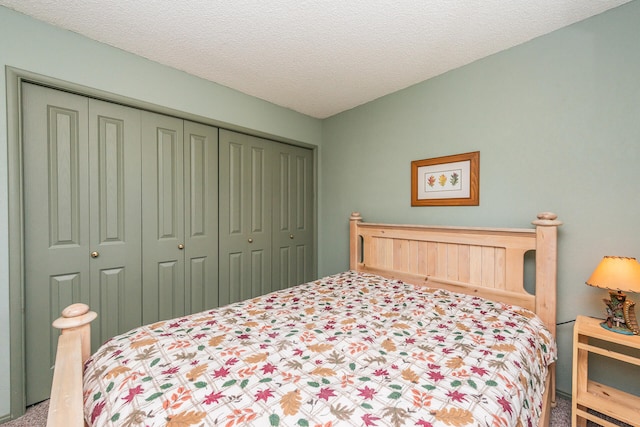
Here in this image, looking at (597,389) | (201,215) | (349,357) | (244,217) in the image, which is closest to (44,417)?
(201,215)

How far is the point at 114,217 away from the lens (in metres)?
2.04

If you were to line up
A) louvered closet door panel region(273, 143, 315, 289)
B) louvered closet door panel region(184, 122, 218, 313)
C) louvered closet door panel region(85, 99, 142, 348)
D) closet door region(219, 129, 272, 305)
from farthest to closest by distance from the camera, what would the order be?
louvered closet door panel region(273, 143, 315, 289) < closet door region(219, 129, 272, 305) < louvered closet door panel region(184, 122, 218, 313) < louvered closet door panel region(85, 99, 142, 348)

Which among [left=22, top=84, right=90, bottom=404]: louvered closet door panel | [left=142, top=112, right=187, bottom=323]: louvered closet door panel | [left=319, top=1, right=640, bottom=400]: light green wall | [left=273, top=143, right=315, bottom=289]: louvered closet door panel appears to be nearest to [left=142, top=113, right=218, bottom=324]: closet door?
[left=142, top=112, right=187, bottom=323]: louvered closet door panel

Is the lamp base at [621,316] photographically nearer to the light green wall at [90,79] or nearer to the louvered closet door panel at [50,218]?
the light green wall at [90,79]

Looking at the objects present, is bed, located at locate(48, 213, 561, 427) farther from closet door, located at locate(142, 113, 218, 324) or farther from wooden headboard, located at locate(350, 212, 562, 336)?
closet door, located at locate(142, 113, 218, 324)

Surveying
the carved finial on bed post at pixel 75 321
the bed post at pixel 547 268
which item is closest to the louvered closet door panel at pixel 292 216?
the carved finial on bed post at pixel 75 321

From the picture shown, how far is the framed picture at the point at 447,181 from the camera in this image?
2.15 metres

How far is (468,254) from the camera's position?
205cm

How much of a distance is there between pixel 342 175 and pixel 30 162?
99.5 inches

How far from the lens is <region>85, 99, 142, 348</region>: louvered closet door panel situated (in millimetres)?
1961

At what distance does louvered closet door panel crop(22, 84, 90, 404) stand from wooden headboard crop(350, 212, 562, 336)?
88.0 inches

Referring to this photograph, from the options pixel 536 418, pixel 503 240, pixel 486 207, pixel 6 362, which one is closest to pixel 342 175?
pixel 486 207

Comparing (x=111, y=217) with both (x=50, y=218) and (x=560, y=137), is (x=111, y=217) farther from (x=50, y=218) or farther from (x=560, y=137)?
(x=560, y=137)

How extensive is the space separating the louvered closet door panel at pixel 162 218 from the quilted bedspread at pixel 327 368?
0.95m
